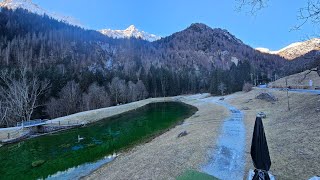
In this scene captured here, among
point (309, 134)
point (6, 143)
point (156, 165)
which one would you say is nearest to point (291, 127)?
point (309, 134)

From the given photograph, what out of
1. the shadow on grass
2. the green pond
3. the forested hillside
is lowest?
the green pond

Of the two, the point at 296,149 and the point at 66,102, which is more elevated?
the point at 66,102

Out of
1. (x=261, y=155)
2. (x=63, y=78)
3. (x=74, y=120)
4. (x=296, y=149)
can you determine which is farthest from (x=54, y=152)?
(x=63, y=78)

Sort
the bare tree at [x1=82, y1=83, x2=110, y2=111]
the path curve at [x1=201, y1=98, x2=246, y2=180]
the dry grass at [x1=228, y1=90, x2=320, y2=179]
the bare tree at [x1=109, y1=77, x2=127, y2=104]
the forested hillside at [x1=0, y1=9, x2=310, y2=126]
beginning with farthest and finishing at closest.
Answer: the bare tree at [x1=109, y1=77, x2=127, y2=104] → the bare tree at [x1=82, y1=83, x2=110, y2=111] → the forested hillside at [x1=0, y1=9, x2=310, y2=126] → the path curve at [x1=201, y1=98, x2=246, y2=180] → the dry grass at [x1=228, y1=90, x2=320, y2=179]

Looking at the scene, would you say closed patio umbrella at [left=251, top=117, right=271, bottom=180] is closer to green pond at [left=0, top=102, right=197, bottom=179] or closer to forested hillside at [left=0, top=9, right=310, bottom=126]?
green pond at [left=0, top=102, right=197, bottom=179]

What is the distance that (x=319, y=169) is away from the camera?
13.2m

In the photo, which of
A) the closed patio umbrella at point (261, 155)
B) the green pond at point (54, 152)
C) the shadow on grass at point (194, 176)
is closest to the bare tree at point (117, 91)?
the green pond at point (54, 152)

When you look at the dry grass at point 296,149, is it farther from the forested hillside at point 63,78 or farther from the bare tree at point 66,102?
the bare tree at point 66,102

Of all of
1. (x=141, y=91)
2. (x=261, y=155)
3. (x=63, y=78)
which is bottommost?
(x=261, y=155)

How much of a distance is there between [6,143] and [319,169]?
144 ft

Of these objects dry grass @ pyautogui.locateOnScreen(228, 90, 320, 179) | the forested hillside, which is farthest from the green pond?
the forested hillside

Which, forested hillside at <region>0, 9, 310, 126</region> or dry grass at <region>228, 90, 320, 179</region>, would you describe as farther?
forested hillside at <region>0, 9, 310, 126</region>

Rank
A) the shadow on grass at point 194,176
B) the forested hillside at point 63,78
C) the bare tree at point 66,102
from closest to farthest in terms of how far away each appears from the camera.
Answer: the shadow on grass at point 194,176
the forested hillside at point 63,78
the bare tree at point 66,102

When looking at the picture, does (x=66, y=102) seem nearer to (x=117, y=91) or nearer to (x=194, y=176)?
(x=117, y=91)
